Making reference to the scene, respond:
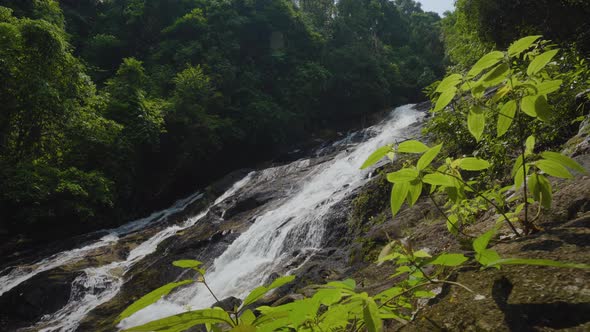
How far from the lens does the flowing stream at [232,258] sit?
6.16 meters

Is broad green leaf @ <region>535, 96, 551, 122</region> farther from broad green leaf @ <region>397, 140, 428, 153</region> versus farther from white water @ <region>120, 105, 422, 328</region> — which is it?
white water @ <region>120, 105, 422, 328</region>

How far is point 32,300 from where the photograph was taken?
6.88 metres

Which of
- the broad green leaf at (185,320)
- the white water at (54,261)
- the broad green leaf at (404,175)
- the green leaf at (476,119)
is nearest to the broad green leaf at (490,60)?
the green leaf at (476,119)

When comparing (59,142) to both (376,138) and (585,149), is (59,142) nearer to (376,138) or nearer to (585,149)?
(376,138)

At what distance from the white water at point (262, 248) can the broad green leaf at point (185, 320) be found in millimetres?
5487

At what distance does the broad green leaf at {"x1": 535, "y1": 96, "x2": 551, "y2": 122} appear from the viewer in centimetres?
82

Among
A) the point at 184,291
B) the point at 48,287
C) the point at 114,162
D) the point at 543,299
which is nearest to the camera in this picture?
the point at 543,299

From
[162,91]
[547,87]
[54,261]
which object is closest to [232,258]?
[54,261]

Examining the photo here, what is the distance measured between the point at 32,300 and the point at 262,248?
Result: 4.91 m

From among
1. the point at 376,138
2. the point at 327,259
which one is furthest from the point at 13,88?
the point at 376,138

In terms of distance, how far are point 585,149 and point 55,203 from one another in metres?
13.2

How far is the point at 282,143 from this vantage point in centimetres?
2095

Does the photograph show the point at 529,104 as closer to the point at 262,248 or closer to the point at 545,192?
the point at 545,192

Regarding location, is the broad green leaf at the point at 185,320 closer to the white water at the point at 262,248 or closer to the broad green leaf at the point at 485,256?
the broad green leaf at the point at 485,256
